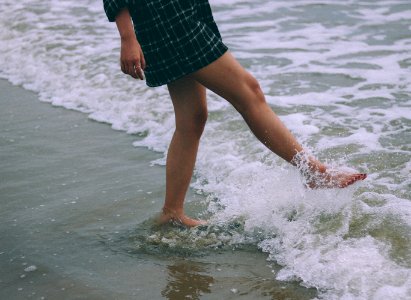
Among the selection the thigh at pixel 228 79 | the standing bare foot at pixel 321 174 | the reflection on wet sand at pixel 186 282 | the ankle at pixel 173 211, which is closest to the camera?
the reflection on wet sand at pixel 186 282

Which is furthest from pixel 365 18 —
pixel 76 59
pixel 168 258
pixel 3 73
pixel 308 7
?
pixel 168 258

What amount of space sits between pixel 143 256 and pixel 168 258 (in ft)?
0.45

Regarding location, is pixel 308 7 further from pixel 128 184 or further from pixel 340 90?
pixel 128 184

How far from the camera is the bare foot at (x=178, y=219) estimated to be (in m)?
3.65

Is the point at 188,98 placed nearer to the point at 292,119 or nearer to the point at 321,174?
the point at 321,174

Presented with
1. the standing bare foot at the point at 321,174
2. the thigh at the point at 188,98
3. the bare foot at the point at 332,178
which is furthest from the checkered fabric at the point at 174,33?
the bare foot at the point at 332,178

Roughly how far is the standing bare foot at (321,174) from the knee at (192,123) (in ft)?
1.75

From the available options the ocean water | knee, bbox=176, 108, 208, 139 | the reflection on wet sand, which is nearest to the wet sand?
the reflection on wet sand

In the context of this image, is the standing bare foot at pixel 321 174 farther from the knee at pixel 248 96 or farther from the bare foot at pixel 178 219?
A: the bare foot at pixel 178 219

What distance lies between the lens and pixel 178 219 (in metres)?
3.66

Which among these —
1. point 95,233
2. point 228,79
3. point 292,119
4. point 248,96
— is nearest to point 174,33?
point 228,79

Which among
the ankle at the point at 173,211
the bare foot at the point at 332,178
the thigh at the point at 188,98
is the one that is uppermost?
the thigh at the point at 188,98

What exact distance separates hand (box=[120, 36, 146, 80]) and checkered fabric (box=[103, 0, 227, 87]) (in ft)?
0.32

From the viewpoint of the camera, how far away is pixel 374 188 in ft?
12.4
